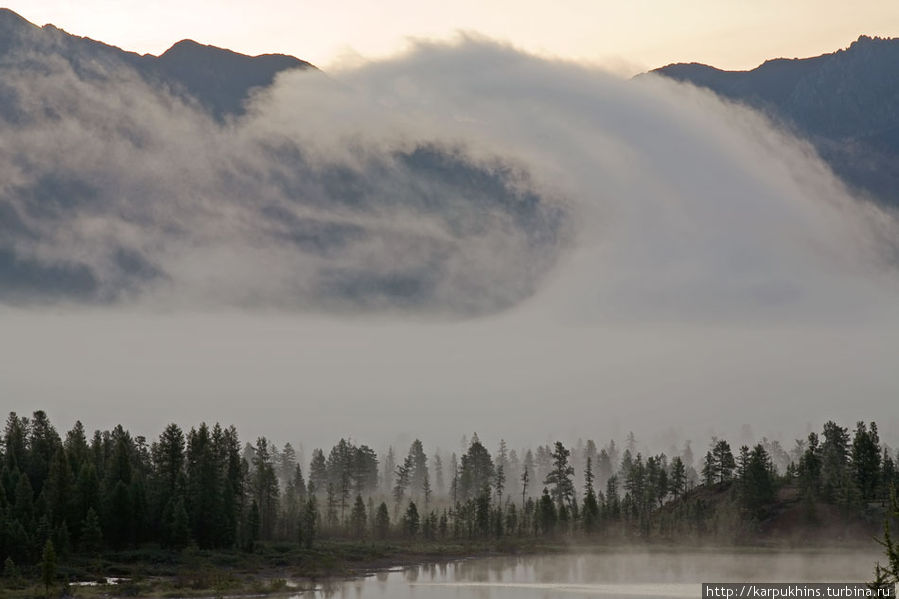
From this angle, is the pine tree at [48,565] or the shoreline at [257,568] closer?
the pine tree at [48,565]

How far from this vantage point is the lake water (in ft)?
459

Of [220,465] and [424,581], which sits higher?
[220,465]

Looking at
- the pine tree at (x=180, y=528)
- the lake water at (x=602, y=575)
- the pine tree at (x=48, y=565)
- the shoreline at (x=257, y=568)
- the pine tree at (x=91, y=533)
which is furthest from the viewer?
the pine tree at (x=180, y=528)

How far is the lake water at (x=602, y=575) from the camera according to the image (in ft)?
459

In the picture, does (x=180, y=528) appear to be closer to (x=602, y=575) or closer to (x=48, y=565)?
(x=48, y=565)

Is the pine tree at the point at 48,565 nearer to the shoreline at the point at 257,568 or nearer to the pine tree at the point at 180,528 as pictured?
the shoreline at the point at 257,568

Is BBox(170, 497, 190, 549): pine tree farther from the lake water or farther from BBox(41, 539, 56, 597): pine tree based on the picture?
BBox(41, 539, 56, 597): pine tree

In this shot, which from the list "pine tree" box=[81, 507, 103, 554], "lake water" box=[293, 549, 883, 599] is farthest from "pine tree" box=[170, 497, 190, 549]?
"lake water" box=[293, 549, 883, 599]

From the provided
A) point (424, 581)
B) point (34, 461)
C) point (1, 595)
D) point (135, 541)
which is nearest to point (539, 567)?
point (424, 581)

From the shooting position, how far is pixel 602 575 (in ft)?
529

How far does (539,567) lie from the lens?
593 ft

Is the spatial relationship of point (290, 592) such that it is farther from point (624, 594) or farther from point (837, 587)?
point (837, 587)

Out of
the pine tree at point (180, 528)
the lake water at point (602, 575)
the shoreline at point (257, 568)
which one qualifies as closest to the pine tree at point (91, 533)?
the shoreline at point (257, 568)

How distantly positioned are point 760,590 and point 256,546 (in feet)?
263
